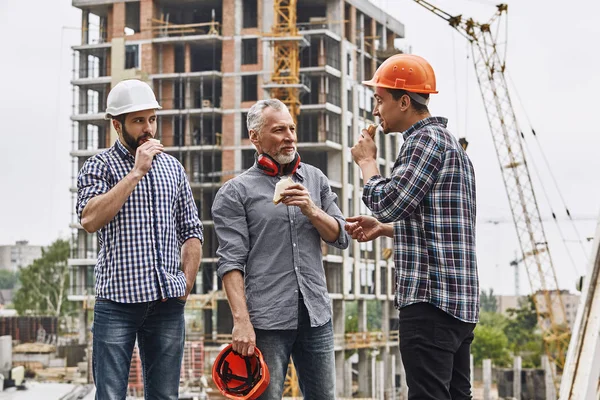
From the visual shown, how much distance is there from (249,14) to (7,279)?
8726cm

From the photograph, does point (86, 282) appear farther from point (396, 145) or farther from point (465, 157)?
point (465, 157)

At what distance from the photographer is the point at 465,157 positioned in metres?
3.95

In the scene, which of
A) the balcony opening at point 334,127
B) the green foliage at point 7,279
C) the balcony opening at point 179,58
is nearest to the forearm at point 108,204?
the balcony opening at point 334,127

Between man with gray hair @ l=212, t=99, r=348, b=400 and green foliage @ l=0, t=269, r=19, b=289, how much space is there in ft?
443

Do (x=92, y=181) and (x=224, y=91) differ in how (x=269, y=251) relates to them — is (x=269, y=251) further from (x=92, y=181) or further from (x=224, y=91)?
(x=224, y=91)

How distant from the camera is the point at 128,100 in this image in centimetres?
435

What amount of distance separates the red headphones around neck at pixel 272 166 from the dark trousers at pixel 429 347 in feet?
3.44

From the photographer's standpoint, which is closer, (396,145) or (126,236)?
(126,236)

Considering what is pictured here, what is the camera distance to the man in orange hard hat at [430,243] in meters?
3.79

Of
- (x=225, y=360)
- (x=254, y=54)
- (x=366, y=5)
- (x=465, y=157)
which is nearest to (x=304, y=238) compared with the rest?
(x=225, y=360)

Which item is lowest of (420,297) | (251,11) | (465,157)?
(420,297)

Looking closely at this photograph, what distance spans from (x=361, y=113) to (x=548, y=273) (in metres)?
16.4

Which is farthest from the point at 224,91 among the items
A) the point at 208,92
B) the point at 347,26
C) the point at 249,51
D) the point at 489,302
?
the point at 489,302

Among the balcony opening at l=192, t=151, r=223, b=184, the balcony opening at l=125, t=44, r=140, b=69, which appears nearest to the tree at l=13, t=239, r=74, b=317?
the balcony opening at l=125, t=44, r=140, b=69
